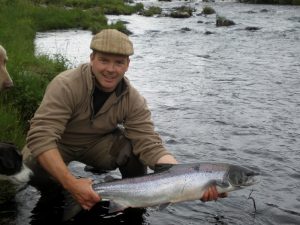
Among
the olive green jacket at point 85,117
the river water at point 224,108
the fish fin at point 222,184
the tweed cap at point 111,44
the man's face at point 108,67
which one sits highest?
the tweed cap at point 111,44

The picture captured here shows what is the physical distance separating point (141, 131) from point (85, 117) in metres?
0.66

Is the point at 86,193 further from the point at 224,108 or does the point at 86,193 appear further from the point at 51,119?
the point at 224,108

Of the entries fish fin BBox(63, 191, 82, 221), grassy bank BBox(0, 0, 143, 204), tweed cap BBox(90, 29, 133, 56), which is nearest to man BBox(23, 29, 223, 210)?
tweed cap BBox(90, 29, 133, 56)

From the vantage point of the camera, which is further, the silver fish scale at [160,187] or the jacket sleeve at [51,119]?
the jacket sleeve at [51,119]

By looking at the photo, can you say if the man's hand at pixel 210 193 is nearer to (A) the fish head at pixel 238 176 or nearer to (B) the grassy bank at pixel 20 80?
(A) the fish head at pixel 238 176

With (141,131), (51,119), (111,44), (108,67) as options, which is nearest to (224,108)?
(141,131)

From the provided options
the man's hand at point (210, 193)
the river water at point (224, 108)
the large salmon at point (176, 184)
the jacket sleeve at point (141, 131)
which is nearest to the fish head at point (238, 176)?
the large salmon at point (176, 184)

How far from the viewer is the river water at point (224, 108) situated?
6.16 metres

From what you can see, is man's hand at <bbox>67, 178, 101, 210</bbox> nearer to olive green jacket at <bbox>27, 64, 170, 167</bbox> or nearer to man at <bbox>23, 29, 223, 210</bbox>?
man at <bbox>23, 29, 223, 210</bbox>

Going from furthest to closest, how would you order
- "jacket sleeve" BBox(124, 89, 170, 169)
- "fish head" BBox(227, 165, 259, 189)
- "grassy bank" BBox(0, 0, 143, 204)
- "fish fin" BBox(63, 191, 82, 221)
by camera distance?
1. "grassy bank" BBox(0, 0, 143, 204)
2. "jacket sleeve" BBox(124, 89, 170, 169)
3. "fish fin" BBox(63, 191, 82, 221)
4. "fish head" BBox(227, 165, 259, 189)

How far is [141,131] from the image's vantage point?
5.55m

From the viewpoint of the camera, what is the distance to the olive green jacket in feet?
16.3

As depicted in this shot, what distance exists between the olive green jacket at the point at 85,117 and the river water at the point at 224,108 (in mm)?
956

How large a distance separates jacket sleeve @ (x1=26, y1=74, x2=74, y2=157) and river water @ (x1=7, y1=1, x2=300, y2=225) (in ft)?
3.83
